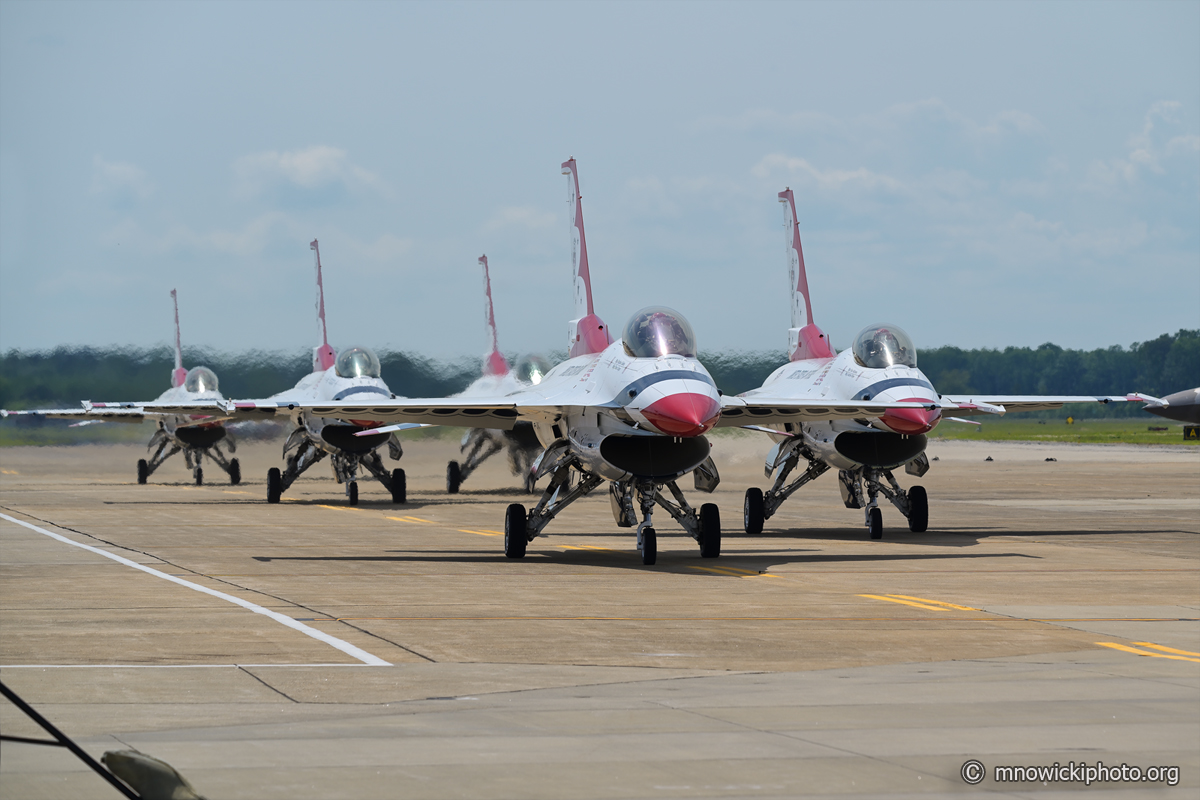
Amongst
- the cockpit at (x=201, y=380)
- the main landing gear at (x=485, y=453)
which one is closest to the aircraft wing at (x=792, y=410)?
the main landing gear at (x=485, y=453)

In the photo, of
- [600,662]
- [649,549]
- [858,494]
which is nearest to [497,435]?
[858,494]

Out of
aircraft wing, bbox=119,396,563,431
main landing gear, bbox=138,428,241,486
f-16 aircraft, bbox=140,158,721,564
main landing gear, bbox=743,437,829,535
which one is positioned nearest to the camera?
f-16 aircraft, bbox=140,158,721,564

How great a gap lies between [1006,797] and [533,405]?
1471 cm

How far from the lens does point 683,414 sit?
18.5 meters

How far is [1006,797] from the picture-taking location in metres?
6.78

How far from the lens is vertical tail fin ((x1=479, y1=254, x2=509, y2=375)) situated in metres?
43.3

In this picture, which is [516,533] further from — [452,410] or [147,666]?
[147,666]

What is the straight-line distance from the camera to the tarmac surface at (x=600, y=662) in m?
7.35

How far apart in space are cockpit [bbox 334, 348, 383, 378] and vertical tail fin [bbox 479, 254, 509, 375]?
7.95m

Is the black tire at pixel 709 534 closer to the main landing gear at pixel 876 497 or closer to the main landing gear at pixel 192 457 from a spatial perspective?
the main landing gear at pixel 876 497

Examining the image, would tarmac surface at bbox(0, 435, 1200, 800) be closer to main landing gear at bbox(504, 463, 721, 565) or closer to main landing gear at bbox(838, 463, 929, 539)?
main landing gear at bbox(504, 463, 721, 565)

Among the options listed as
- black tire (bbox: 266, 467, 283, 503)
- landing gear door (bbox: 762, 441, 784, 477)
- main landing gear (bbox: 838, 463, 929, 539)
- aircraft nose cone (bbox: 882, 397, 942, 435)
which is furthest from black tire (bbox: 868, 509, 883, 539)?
black tire (bbox: 266, 467, 283, 503)

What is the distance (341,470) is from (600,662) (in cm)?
2654

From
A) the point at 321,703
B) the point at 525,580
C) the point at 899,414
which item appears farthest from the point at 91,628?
the point at 899,414
